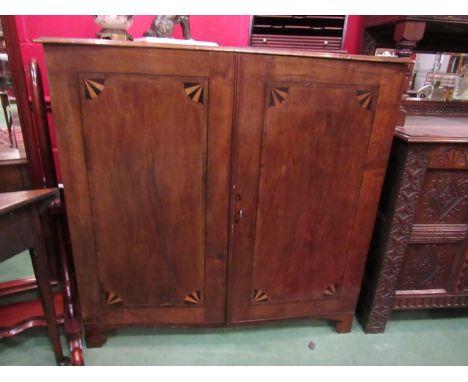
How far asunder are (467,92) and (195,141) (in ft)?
5.22

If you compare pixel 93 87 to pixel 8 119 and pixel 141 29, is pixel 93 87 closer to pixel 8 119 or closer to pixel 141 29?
pixel 8 119

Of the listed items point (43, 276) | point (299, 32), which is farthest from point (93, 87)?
point (299, 32)

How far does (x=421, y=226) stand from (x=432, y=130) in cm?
41

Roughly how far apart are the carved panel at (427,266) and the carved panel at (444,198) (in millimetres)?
140

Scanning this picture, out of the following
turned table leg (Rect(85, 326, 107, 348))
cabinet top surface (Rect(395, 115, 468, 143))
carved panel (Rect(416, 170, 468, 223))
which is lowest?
turned table leg (Rect(85, 326, 107, 348))

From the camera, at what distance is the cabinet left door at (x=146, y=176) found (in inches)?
39.7

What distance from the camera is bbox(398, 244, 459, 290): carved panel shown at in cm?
Answer: 148

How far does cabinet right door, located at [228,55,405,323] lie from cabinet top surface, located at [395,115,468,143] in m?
0.12

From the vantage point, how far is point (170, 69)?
1011mm

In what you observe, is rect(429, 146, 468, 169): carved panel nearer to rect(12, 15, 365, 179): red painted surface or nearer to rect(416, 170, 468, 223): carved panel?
rect(416, 170, 468, 223): carved panel

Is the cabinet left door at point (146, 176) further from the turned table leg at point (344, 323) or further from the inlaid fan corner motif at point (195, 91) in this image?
the turned table leg at point (344, 323)

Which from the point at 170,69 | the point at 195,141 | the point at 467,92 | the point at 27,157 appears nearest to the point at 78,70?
the point at 170,69

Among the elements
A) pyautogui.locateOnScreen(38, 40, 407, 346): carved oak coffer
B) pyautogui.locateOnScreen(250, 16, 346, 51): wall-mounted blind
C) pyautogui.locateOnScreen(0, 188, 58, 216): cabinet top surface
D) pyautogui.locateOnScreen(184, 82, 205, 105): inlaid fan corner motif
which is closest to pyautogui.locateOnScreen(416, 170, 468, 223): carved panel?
pyautogui.locateOnScreen(38, 40, 407, 346): carved oak coffer
